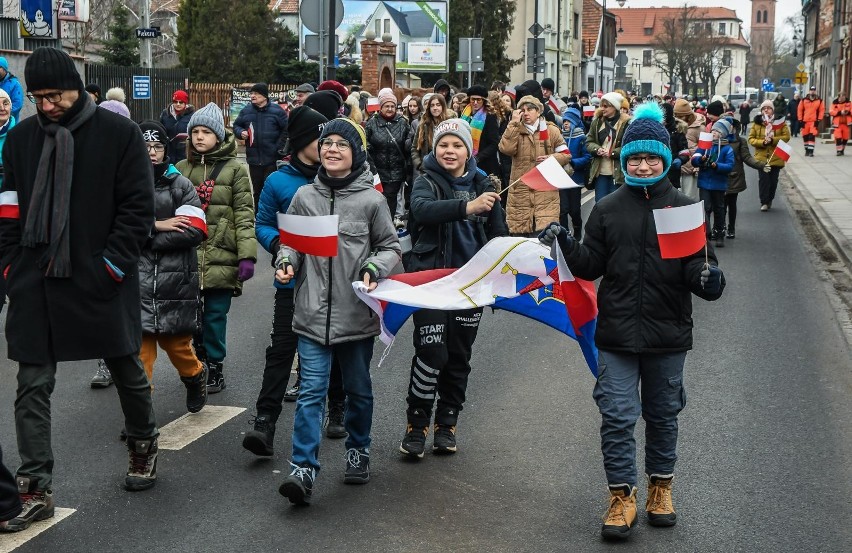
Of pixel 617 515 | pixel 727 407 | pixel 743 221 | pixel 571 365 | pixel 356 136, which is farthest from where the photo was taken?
pixel 743 221

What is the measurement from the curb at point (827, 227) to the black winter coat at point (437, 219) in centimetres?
901

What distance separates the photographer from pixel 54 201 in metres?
5.34

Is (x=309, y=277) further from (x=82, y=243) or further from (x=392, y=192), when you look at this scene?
(x=392, y=192)

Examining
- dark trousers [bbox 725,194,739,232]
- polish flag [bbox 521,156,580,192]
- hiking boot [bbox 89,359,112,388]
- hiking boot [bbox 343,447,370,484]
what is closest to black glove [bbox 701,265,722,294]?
polish flag [bbox 521,156,580,192]

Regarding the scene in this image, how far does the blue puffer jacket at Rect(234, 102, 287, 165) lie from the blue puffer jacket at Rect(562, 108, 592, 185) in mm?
3897

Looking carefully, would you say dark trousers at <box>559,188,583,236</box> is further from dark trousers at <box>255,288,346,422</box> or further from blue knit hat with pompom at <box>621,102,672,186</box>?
blue knit hat with pompom at <box>621,102,672,186</box>

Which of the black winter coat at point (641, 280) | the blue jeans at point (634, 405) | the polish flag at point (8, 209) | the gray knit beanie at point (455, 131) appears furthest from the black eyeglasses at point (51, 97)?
the blue jeans at point (634, 405)

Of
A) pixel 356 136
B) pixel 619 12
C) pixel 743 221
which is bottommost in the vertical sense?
pixel 743 221

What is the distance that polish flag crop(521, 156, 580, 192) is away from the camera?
20.6 ft

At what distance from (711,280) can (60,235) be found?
2777 mm

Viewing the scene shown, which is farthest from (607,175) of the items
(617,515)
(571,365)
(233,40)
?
(233,40)

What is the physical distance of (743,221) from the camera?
760 inches

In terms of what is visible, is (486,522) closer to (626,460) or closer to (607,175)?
(626,460)

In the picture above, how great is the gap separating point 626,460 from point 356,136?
194 centimetres
